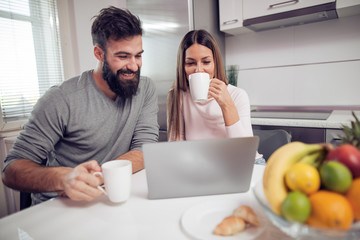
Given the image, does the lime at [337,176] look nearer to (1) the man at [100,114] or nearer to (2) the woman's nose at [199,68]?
(1) the man at [100,114]

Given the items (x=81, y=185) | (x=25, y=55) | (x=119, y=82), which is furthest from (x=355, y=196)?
(x=25, y=55)

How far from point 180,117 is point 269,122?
0.79 m

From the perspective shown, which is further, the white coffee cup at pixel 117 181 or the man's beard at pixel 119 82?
the man's beard at pixel 119 82

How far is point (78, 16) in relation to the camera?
2553 millimetres

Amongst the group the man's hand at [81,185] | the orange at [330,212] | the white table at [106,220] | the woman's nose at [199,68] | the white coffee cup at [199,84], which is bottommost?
the white table at [106,220]

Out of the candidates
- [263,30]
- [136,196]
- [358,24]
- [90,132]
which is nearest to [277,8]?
[263,30]

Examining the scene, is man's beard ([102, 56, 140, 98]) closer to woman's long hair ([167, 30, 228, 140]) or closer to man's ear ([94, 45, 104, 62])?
man's ear ([94, 45, 104, 62])

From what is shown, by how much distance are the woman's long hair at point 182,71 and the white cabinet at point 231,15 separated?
94 centimetres

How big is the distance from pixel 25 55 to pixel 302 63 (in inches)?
104

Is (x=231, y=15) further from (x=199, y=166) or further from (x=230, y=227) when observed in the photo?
(x=230, y=227)

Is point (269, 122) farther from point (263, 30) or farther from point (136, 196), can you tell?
point (136, 196)

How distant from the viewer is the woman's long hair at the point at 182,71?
1511mm

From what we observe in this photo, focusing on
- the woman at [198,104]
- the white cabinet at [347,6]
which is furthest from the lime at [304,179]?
the white cabinet at [347,6]

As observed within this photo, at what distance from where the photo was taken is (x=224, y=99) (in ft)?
4.07
